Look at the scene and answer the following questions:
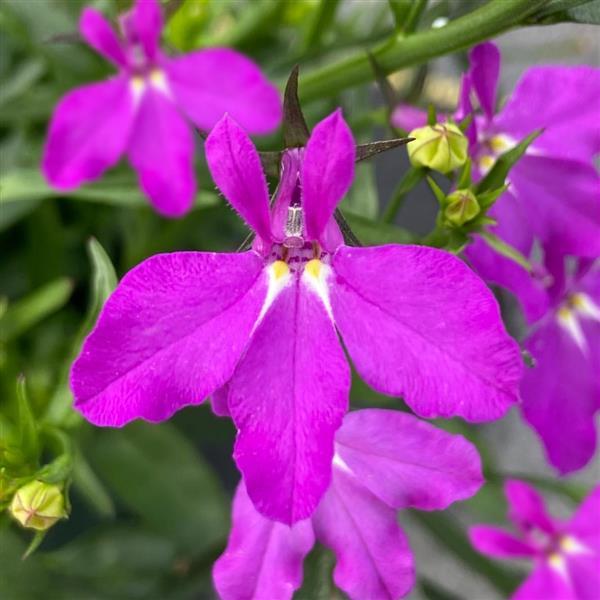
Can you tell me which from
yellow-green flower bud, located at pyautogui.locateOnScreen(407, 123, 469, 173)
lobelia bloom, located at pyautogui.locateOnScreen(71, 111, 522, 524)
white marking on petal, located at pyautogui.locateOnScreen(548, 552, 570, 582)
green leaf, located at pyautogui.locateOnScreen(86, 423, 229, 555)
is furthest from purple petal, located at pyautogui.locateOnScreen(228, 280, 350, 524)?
green leaf, located at pyautogui.locateOnScreen(86, 423, 229, 555)

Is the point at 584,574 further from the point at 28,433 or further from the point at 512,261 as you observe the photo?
the point at 28,433

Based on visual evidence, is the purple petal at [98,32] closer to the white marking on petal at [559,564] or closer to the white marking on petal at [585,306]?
the white marking on petal at [585,306]

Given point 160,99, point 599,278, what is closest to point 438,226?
point 599,278

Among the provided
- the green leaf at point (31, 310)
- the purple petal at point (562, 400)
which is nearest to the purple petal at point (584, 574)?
the purple petal at point (562, 400)

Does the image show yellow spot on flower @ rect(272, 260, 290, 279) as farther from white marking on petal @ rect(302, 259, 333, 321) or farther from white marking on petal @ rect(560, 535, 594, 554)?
white marking on petal @ rect(560, 535, 594, 554)

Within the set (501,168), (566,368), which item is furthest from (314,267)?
(566,368)

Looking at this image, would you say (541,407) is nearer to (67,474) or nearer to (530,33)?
(67,474)
